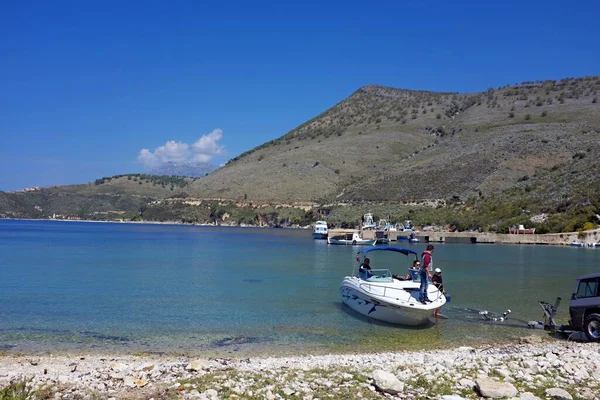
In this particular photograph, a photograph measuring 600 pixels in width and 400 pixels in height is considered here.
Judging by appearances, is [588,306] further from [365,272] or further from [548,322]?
[365,272]

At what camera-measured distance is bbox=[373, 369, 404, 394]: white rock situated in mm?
10477

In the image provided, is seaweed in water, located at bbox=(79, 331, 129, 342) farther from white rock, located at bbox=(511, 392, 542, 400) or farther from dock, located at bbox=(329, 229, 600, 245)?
dock, located at bbox=(329, 229, 600, 245)

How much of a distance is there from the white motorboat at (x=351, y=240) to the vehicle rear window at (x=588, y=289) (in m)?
65.1

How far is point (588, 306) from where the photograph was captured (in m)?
16.3

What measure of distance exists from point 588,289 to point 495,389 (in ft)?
26.7

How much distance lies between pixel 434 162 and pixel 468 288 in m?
97.9

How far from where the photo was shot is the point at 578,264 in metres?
49.0

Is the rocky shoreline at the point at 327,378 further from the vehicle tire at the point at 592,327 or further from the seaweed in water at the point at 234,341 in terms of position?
the seaweed in water at the point at 234,341

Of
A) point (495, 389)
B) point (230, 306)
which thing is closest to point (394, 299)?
point (230, 306)

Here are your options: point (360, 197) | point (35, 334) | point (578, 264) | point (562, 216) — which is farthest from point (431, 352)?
point (360, 197)

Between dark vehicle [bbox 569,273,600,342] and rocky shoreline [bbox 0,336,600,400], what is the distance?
5.06 ft

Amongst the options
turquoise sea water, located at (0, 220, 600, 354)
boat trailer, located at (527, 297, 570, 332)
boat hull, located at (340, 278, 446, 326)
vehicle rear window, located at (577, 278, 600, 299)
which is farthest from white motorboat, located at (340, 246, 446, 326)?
vehicle rear window, located at (577, 278, 600, 299)

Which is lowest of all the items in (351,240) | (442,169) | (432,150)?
(351,240)

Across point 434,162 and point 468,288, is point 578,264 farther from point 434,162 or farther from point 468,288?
point 434,162
